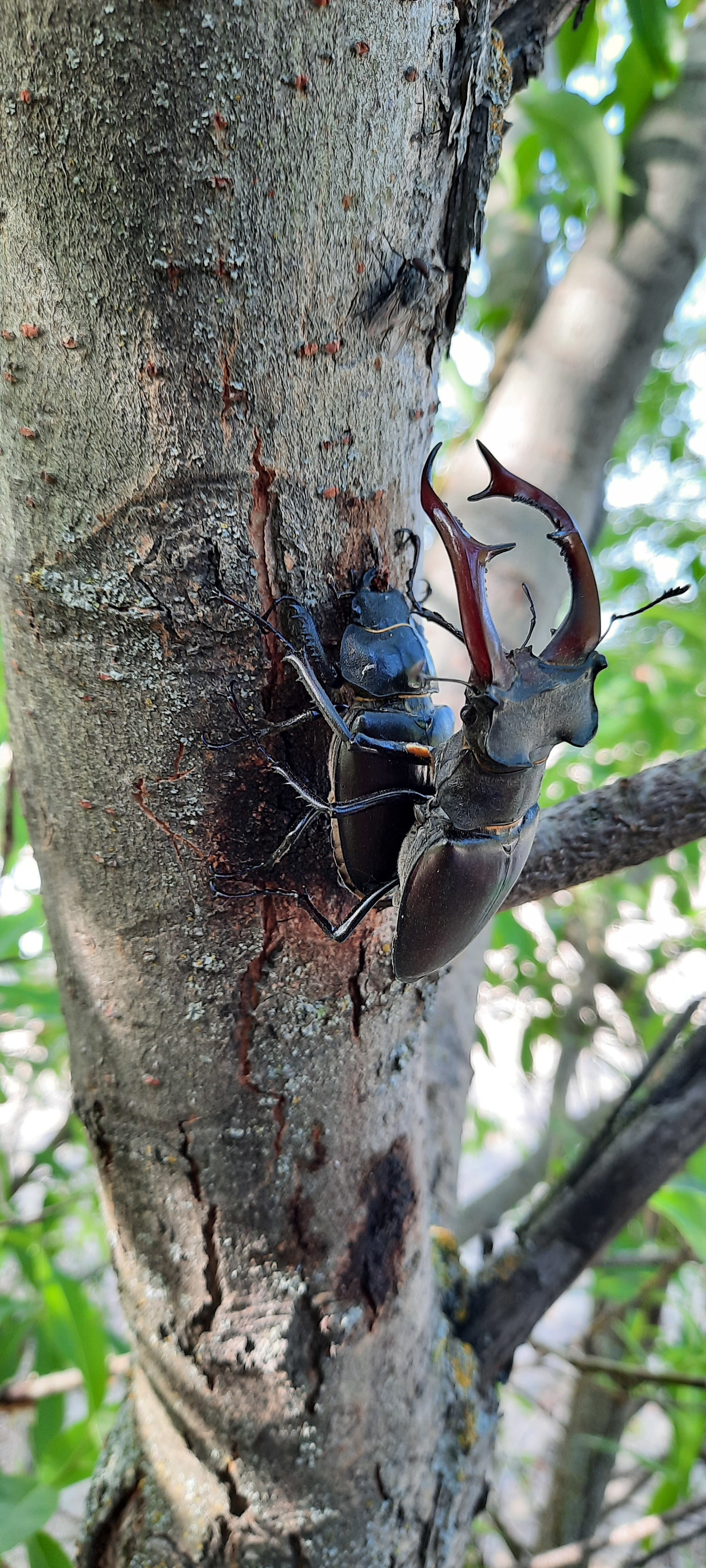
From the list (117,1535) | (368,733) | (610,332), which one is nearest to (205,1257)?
(117,1535)

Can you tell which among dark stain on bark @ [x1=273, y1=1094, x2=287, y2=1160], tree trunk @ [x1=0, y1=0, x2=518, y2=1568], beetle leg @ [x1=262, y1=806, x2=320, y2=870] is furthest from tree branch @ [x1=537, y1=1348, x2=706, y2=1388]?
beetle leg @ [x1=262, y1=806, x2=320, y2=870]

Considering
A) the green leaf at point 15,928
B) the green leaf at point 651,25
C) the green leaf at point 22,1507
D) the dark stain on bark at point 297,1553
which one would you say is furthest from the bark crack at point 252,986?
the green leaf at point 651,25

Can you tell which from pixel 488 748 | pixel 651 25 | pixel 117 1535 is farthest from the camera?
pixel 651 25

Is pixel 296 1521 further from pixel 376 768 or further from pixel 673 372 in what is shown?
pixel 673 372

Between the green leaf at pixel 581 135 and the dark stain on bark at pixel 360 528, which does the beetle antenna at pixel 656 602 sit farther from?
the green leaf at pixel 581 135

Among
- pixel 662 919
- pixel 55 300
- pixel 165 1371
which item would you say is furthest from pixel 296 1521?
pixel 662 919

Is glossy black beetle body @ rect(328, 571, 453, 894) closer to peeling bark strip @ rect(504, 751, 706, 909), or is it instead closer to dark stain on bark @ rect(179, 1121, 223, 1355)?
peeling bark strip @ rect(504, 751, 706, 909)

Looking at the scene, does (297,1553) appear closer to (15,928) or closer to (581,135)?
(15,928)
